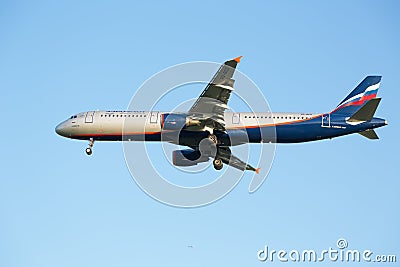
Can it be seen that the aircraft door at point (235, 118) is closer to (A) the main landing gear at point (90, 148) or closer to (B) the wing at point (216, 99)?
(B) the wing at point (216, 99)

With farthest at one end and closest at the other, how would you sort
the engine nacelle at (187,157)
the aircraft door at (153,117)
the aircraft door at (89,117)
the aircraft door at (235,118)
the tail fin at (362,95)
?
the engine nacelle at (187,157) → the aircraft door at (89,117) → the tail fin at (362,95) → the aircraft door at (153,117) → the aircraft door at (235,118)

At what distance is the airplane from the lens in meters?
54.7

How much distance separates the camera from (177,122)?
55.0 metres

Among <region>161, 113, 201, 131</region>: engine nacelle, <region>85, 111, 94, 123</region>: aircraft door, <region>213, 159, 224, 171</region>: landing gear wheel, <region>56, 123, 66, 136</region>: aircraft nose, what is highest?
<region>85, 111, 94, 123</region>: aircraft door

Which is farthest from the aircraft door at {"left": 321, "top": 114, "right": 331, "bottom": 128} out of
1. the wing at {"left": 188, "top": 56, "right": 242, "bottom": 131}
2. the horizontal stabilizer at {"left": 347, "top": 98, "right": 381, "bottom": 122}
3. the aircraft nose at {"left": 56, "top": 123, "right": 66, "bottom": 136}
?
the aircraft nose at {"left": 56, "top": 123, "right": 66, "bottom": 136}

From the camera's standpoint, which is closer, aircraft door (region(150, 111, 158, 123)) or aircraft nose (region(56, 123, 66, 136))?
aircraft door (region(150, 111, 158, 123))

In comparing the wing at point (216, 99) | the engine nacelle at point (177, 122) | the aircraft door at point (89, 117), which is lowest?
the engine nacelle at point (177, 122)

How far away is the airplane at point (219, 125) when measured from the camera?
5469 centimetres

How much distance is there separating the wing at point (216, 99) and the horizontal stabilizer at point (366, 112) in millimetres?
11941

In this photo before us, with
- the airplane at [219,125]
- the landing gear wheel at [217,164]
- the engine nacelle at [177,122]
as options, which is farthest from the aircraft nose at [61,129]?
the landing gear wheel at [217,164]

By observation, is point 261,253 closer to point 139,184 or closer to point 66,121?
point 139,184

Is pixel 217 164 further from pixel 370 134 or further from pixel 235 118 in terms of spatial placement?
pixel 370 134

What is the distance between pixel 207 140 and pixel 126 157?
8.09m

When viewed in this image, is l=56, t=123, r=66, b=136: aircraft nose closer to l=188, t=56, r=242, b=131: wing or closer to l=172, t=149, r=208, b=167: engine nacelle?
l=172, t=149, r=208, b=167: engine nacelle
